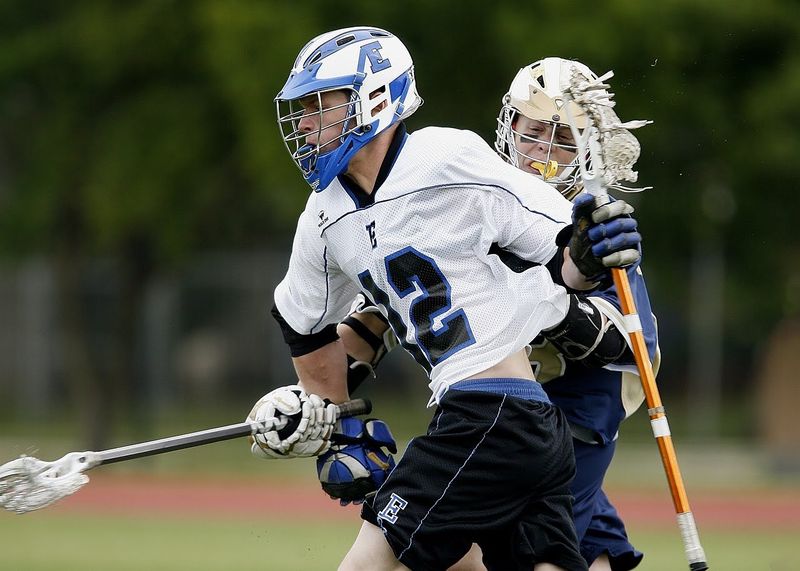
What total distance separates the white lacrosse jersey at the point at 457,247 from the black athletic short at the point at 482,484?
0.39 feet

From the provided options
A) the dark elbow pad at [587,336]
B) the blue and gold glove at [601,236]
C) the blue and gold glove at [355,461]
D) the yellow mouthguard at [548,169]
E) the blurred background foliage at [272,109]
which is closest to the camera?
the blue and gold glove at [601,236]

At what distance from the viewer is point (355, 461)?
503 centimetres

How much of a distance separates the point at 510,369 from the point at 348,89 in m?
1.04

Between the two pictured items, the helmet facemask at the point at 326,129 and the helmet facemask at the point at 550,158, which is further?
the helmet facemask at the point at 550,158

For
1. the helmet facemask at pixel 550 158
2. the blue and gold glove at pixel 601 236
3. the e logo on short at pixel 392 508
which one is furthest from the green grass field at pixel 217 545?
the blue and gold glove at pixel 601 236

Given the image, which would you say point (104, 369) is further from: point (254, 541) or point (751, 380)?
point (254, 541)

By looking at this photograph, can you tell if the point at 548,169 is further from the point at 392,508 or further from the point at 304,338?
the point at 392,508

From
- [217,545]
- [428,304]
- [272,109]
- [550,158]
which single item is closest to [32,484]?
[428,304]

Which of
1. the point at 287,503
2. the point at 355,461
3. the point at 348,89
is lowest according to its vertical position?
the point at 287,503

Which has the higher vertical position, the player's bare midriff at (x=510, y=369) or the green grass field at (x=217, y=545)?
the player's bare midriff at (x=510, y=369)

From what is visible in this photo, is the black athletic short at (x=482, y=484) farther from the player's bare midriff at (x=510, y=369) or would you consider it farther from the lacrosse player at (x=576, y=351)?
the lacrosse player at (x=576, y=351)

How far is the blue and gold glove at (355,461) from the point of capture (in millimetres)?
5016

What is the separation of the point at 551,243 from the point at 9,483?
1946 millimetres

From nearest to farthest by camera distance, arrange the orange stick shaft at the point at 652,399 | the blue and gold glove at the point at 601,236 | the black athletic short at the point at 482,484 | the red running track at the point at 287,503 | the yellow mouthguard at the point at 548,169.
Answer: the blue and gold glove at the point at 601,236 → the black athletic short at the point at 482,484 → the orange stick shaft at the point at 652,399 → the yellow mouthguard at the point at 548,169 → the red running track at the point at 287,503
